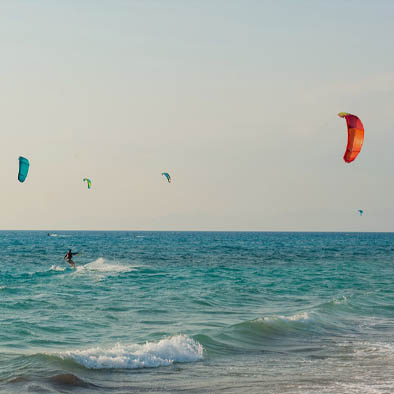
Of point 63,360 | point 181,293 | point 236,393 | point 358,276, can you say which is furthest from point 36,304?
point 358,276

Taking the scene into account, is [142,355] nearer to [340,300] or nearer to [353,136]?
[353,136]

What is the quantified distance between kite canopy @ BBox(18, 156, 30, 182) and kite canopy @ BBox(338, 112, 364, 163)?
582 inches

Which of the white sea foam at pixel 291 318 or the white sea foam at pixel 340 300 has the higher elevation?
the white sea foam at pixel 291 318

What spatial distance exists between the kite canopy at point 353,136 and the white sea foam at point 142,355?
23.3 ft

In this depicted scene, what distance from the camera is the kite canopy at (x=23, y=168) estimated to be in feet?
82.8

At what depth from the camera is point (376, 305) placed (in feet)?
77.1

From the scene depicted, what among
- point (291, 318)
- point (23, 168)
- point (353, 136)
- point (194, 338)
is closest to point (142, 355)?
point (194, 338)

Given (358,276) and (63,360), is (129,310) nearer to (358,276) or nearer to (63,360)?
(63,360)

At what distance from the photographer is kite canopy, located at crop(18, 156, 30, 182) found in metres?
25.2

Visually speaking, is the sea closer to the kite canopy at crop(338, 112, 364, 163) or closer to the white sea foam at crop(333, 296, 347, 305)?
the white sea foam at crop(333, 296, 347, 305)

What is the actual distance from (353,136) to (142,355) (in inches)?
344

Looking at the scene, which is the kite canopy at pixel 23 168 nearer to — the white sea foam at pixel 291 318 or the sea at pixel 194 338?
the sea at pixel 194 338

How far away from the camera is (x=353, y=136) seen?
16625 millimetres

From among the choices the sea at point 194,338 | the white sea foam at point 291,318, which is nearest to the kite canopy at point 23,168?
the sea at point 194,338
